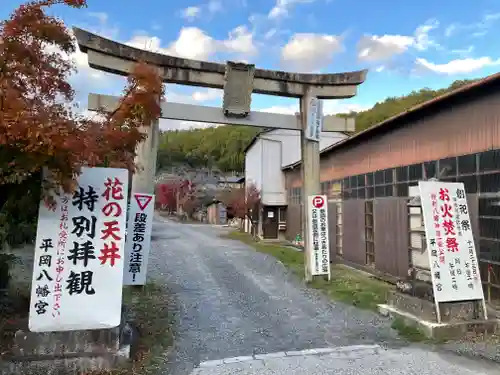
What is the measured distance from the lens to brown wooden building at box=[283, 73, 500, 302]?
779cm

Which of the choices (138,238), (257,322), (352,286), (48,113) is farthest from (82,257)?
(352,286)

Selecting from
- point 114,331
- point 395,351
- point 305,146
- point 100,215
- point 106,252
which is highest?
point 305,146

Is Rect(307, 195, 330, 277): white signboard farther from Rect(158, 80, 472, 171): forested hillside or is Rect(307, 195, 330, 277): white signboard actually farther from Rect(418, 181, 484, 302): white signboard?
Rect(158, 80, 472, 171): forested hillside

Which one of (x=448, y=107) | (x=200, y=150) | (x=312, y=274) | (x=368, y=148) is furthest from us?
(x=200, y=150)

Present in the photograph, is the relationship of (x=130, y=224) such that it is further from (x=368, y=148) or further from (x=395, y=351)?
(x=368, y=148)

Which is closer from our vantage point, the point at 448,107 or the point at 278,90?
the point at 448,107

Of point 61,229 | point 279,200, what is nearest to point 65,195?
point 61,229

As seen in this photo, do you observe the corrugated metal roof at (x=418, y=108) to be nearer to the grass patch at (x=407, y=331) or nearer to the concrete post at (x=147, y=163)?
the grass patch at (x=407, y=331)

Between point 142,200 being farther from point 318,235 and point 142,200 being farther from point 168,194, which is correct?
point 168,194

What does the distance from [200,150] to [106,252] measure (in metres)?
72.5

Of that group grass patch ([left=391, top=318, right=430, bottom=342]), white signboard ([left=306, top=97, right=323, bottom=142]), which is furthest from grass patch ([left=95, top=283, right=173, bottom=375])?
white signboard ([left=306, top=97, right=323, bottom=142])

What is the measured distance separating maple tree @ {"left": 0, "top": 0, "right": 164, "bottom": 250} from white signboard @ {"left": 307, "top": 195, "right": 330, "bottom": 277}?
6622 millimetres

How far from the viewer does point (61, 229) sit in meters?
5.16

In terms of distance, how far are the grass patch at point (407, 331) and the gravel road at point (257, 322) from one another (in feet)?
0.43
